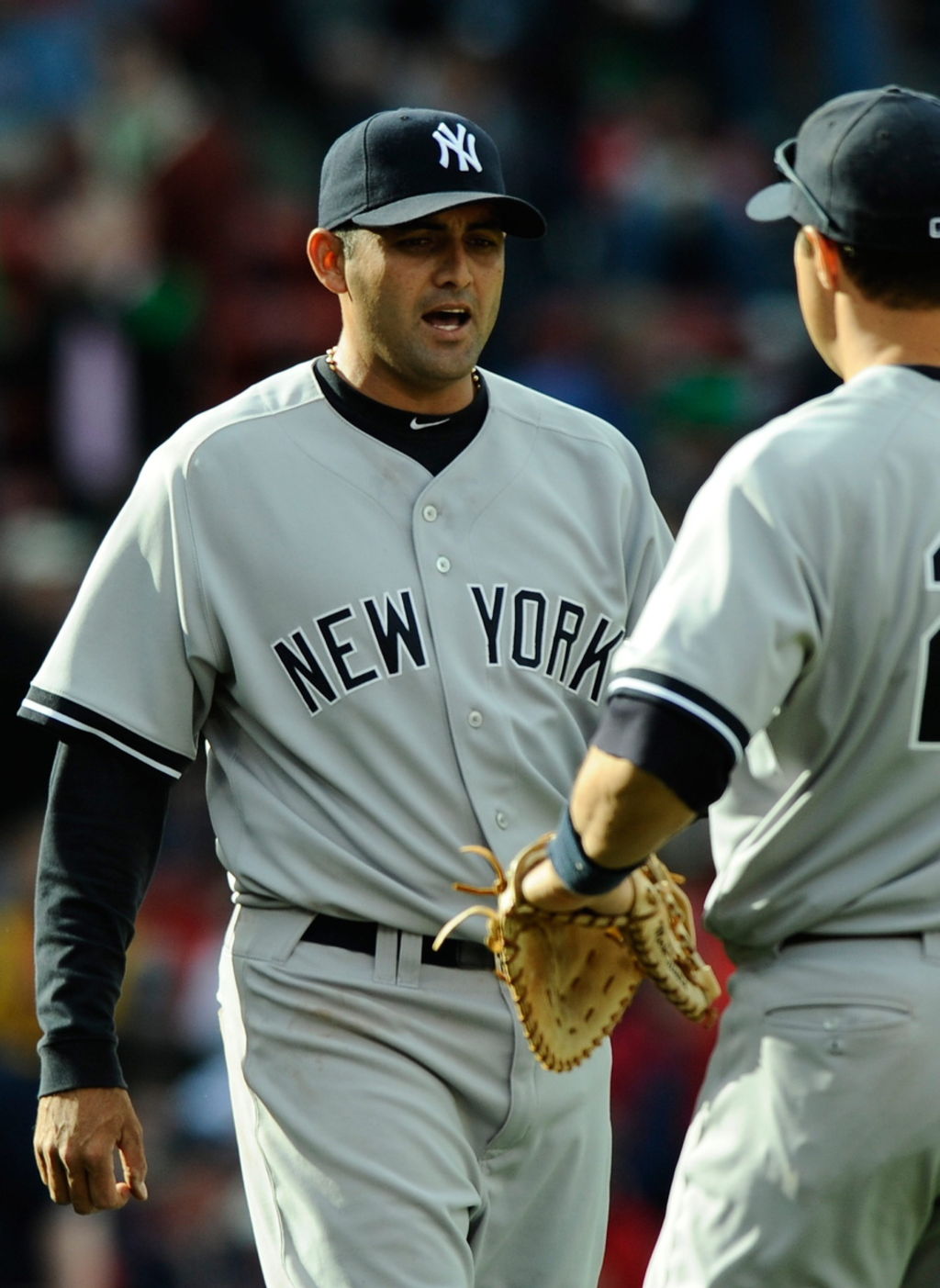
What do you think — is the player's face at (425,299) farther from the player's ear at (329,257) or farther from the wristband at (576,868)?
the wristband at (576,868)

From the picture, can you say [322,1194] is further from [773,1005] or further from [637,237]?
[637,237]

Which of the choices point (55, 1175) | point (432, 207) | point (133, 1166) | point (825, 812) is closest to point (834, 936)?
point (825, 812)

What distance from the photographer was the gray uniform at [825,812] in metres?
2.70

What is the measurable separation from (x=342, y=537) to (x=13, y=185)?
20.5ft

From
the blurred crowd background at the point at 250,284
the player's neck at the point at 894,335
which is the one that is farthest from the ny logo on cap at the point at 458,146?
the blurred crowd background at the point at 250,284

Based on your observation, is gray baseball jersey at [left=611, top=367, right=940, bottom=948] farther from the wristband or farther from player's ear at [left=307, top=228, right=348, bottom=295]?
player's ear at [left=307, top=228, right=348, bottom=295]

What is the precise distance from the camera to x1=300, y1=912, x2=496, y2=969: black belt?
3.43 m

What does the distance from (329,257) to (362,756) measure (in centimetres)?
91

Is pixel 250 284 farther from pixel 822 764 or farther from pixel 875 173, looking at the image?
pixel 822 764

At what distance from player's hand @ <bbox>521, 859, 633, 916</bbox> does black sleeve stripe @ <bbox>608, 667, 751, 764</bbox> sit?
266mm

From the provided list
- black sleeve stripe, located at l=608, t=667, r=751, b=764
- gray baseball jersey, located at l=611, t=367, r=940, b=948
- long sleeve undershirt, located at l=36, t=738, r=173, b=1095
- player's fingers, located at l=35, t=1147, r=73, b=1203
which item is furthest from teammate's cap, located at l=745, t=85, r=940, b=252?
player's fingers, located at l=35, t=1147, r=73, b=1203

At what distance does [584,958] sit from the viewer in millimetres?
3225

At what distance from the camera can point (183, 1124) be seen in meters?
6.76

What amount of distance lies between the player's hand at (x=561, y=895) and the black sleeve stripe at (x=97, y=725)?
31.9 inches
